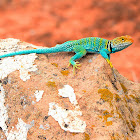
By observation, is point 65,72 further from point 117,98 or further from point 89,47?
point 117,98

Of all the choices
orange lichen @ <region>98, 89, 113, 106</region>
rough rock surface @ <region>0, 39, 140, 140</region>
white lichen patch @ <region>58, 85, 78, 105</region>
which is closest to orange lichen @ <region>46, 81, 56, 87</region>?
rough rock surface @ <region>0, 39, 140, 140</region>

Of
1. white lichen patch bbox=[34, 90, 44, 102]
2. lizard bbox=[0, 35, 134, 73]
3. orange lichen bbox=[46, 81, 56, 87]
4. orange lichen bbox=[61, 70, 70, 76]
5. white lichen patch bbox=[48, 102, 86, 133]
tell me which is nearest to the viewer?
white lichen patch bbox=[48, 102, 86, 133]

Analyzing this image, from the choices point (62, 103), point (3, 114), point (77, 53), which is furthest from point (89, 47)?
point (3, 114)

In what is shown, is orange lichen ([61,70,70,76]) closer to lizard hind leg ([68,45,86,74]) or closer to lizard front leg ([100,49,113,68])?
lizard hind leg ([68,45,86,74])

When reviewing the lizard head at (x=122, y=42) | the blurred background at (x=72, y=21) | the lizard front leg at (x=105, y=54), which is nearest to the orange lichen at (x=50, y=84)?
the lizard front leg at (x=105, y=54)

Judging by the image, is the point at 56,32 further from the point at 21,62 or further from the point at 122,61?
the point at 21,62

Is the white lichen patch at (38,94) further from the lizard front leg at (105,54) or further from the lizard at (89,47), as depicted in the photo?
the lizard front leg at (105,54)
